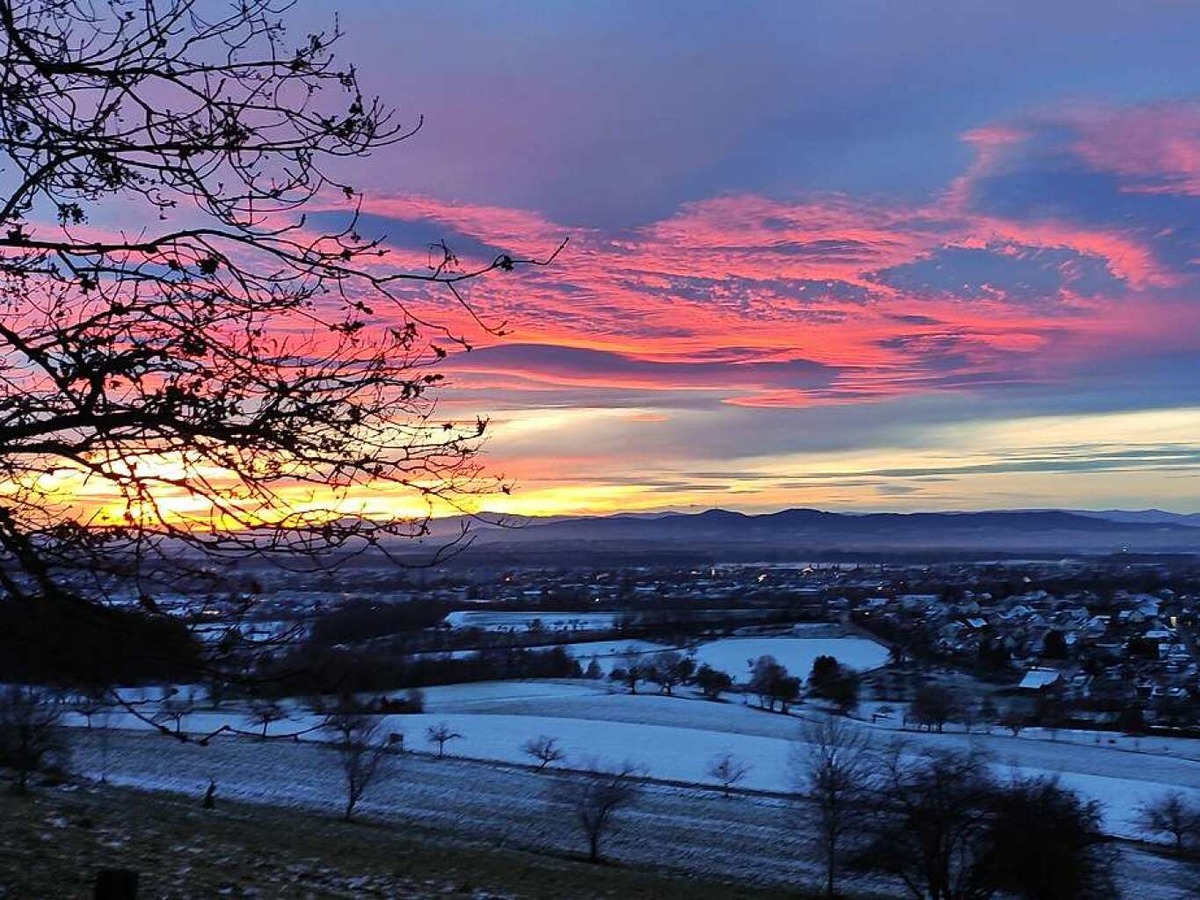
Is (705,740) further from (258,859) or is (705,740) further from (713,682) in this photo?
(258,859)

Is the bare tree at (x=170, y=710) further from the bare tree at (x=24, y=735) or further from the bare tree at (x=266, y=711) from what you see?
the bare tree at (x=24, y=735)

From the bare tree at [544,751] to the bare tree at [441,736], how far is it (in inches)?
112

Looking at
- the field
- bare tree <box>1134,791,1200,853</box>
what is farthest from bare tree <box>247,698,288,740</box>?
bare tree <box>1134,791,1200,853</box>

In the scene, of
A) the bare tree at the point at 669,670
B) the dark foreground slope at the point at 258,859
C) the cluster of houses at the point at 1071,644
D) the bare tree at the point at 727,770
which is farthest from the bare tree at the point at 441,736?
the cluster of houses at the point at 1071,644

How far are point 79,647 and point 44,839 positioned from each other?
10.4 metres

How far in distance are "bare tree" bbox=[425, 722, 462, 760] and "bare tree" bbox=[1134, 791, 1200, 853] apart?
73.4 ft

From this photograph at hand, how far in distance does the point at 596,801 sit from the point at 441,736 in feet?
42.2

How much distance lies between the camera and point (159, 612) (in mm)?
4273

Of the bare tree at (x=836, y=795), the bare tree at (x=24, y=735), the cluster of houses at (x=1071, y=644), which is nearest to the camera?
the bare tree at (x=24, y=735)

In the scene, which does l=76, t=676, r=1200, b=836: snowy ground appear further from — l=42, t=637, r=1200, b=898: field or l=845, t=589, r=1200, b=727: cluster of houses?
l=845, t=589, r=1200, b=727: cluster of houses

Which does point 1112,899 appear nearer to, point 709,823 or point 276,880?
point 709,823

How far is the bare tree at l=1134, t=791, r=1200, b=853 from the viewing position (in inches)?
1078

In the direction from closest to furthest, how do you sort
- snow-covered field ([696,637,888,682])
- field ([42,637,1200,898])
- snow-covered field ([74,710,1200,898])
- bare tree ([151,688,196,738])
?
bare tree ([151,688,196,738]), snow-covered field ([74,710,1200,898]), field ([42,637,1200,898]), snow-covered field ([696,637,888,682])

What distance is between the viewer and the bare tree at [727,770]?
3281cm
